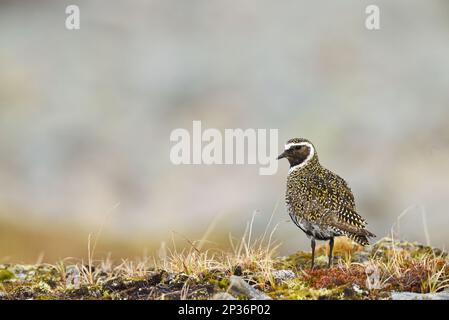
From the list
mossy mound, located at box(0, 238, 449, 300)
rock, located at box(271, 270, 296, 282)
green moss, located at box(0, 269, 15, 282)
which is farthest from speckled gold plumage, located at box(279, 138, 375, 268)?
green moss, located at box(0, 269, 15, 282)

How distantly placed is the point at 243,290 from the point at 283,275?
1.17m

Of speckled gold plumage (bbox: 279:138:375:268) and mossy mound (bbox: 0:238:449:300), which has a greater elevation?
speckled gold plumage (bbox: 279:138:375:268)

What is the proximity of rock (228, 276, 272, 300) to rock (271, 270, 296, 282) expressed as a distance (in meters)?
0.73

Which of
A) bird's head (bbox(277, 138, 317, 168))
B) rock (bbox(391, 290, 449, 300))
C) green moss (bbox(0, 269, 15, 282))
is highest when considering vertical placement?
bird's head (bbox(277, 138, 317, 168))

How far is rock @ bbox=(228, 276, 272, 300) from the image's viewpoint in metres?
9.74

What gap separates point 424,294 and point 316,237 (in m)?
2.20

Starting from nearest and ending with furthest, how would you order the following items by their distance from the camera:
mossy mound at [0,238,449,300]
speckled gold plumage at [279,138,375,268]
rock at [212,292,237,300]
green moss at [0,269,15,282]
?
rock at [212,292,237,300], mossy mound at [0,238,449,300], speckled gold plumage at [279,138,375,268], green moss at [0,269,15,282]

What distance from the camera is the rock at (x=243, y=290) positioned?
974cm

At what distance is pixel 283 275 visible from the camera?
1077 centimetres

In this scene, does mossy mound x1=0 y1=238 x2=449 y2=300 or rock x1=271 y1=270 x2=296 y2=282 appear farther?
rock x1=271 y1=270 x2=296 y2=282

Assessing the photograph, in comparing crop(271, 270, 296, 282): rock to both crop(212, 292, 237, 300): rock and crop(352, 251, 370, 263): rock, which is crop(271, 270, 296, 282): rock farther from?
crop(352, 251, 370, 263): rock

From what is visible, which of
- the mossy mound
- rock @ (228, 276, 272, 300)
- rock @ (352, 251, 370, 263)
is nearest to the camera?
rock @ (228, 276, 272, 300)

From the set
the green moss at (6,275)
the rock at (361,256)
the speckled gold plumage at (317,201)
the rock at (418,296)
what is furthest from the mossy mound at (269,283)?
the rock at (361,256)

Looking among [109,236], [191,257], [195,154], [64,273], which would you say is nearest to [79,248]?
[109,236]
